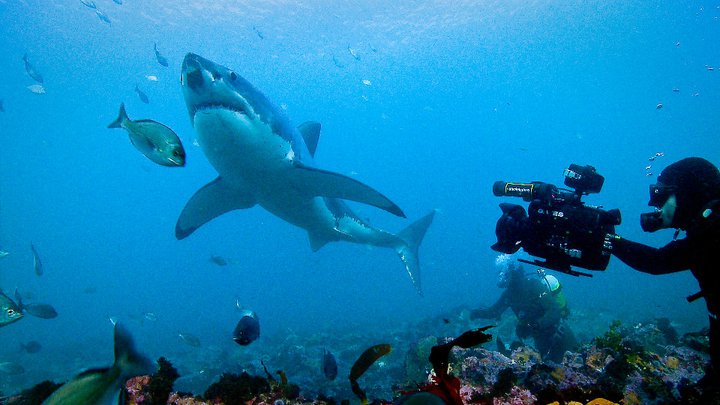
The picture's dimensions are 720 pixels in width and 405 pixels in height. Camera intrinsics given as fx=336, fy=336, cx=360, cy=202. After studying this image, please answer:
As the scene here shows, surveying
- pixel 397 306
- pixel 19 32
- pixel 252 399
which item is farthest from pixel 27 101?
pixel 252 399

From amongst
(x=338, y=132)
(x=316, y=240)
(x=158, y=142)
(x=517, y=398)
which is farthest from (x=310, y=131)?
(x=338, y=132)

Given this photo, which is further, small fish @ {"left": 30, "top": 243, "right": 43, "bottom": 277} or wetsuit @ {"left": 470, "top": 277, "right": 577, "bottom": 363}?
wetsuit @ {"left": 470, "top": 277, "right": 577, "bottom": 363}

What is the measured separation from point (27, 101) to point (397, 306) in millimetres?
72200

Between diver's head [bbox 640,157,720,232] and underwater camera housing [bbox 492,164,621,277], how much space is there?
486 millimetres

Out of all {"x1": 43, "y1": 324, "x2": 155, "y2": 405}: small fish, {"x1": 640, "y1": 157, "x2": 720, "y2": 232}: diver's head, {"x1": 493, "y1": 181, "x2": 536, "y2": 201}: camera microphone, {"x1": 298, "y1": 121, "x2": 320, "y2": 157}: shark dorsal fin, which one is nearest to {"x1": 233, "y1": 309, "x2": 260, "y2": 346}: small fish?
{"x1": 43, "y1": 324, "x2": 155, "y2": 405}: small fish

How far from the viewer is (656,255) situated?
12.0 feet

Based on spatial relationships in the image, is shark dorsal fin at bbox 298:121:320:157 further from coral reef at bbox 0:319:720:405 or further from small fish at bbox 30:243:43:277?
small fish at bbox 30:243:43:277

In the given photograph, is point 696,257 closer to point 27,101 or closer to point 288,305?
point 288,305

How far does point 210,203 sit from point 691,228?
800 centimetres

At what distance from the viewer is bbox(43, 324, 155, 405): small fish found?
5.04ft

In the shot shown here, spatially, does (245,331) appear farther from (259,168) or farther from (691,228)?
(691,228)

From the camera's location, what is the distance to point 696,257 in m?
3.33

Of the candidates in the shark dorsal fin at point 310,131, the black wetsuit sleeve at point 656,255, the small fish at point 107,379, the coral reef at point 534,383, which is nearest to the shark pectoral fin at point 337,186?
the shark dorsal fin at point 310,131

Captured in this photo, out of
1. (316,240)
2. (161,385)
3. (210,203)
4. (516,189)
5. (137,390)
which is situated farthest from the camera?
(316,240)
